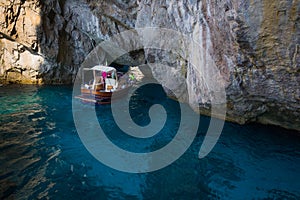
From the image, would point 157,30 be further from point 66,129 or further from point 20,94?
point 20,94

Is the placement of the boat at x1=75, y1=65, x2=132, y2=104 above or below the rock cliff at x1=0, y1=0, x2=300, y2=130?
below

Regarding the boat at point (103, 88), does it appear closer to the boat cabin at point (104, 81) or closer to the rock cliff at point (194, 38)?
the boat cabin at point (104, 81)

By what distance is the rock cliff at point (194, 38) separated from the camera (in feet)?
24.4

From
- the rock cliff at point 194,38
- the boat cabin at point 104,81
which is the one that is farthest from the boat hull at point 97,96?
the rock cliff at point 194,38

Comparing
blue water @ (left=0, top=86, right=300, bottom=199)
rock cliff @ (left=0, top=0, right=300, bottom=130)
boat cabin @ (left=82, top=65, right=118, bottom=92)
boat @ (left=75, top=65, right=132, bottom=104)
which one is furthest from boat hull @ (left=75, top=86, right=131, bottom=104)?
rock cliff @ (left=0, top=0, right=300, bottom=130)

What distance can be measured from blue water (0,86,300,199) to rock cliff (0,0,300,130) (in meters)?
1.98

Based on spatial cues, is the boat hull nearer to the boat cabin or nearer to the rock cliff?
the boat cabin

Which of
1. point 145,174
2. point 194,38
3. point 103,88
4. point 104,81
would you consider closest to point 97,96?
point 103,88

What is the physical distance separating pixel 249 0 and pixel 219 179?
5621mm

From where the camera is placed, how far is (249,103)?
11172 mm

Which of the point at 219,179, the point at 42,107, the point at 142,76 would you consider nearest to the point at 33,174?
the point at 219,179

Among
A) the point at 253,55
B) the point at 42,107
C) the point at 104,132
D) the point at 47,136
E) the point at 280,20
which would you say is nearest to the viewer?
the point at 280,20

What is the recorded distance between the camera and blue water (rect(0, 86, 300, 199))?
701 centimetres

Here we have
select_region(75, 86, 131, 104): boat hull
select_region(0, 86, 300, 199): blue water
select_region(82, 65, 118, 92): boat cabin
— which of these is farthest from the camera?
select_region(82, 65, 118, 92): boat cabin
